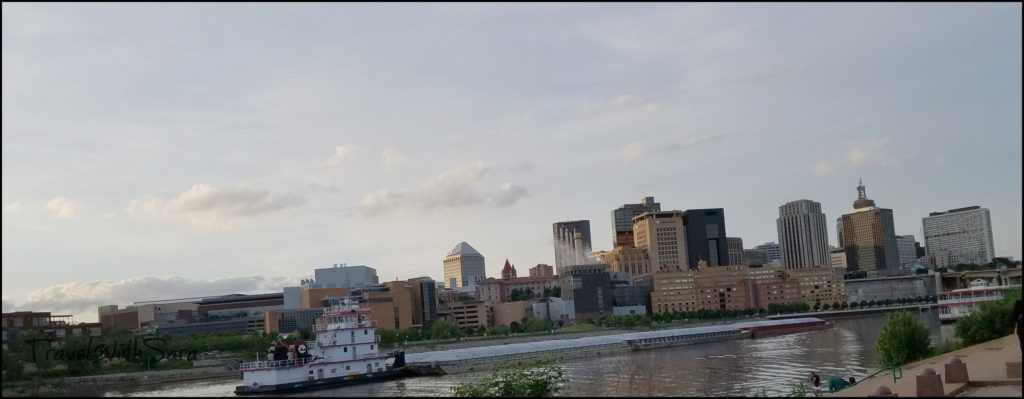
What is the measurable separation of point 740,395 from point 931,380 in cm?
2723

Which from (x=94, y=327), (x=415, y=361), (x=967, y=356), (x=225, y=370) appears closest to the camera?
(x=967, y=356)

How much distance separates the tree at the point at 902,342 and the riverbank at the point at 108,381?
68.3m

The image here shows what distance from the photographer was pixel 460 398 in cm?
4762

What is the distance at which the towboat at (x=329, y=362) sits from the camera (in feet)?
267

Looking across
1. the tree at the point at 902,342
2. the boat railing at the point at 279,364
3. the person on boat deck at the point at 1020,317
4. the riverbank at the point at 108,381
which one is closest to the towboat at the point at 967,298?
the tree at the point at 902,342

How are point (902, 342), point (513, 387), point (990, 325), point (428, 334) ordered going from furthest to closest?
point (428, 334) < point (990, 325) < point (902, 342) < point (513, 387)

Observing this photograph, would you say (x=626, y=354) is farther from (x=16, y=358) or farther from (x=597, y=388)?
(x=16, y=358)

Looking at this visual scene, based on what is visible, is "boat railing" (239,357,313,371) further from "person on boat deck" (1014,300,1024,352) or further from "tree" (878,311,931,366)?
"person on boat deck" (1014,300,1024,352)

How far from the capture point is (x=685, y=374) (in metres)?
82.7

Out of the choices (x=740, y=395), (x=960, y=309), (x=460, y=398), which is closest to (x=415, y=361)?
(x=740, y=395)

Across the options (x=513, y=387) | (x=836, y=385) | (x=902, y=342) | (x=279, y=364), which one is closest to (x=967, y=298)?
(x=902, y=342)

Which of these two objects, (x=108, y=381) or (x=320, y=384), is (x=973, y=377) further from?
(x=108, y=381)

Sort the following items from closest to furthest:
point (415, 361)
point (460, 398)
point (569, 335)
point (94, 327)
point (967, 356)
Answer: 1. point (460, 398)
2. point (967, 356)
3. point (415, 361)
4. point (94, 327)
5. point (569, 335)

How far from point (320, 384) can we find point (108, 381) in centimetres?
3042
